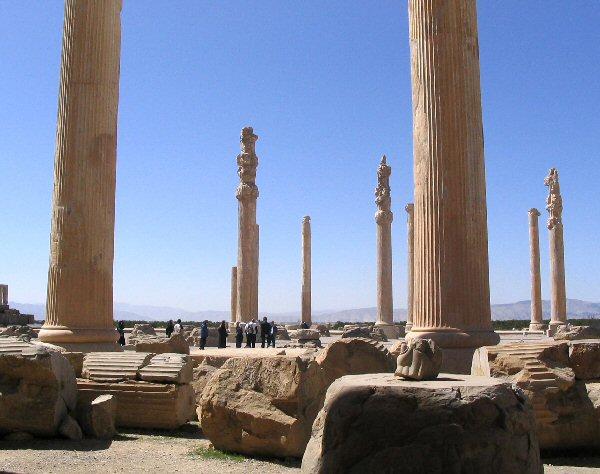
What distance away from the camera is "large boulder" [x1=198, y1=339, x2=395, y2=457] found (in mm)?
6895

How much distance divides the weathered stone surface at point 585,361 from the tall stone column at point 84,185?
304 inches

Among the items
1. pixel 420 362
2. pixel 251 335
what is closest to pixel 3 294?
pixel 251 335

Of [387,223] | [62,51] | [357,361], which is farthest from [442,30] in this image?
[387,223]

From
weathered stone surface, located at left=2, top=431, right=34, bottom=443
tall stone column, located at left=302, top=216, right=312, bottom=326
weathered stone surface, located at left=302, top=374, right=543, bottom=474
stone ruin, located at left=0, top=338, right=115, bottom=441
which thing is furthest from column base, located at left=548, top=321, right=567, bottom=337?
weathered stone surface, located at left=302, top=374, right=543, bottom=474

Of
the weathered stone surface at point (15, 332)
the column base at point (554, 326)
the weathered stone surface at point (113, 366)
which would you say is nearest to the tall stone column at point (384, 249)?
the column base at point (554, 326)

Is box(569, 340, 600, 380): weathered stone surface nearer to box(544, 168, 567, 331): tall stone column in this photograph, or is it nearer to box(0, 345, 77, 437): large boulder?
box(0, 345, 77, 437): large boulder

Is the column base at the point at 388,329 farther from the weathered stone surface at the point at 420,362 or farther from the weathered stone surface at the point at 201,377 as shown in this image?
the weathered stone surface at the point at 420,362

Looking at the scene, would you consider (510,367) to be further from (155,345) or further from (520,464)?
(155,345)

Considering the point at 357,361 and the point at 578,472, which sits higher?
the point at 357,361

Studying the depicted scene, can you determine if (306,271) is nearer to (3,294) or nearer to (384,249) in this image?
(384,249)

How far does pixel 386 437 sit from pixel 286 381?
298 centimetres

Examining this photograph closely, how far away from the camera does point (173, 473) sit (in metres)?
6.31

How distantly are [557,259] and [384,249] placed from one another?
966cm

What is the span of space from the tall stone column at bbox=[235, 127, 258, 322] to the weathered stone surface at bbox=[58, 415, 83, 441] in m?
19.4
